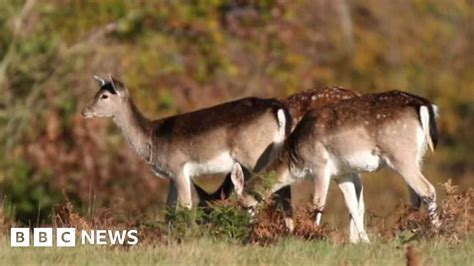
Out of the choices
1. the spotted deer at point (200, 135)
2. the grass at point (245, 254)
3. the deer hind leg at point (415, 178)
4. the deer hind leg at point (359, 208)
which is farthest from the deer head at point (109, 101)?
the grass at point (245, 254)

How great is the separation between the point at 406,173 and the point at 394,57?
785 inches

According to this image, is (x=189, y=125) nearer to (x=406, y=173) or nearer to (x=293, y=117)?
(x=293, y=117)

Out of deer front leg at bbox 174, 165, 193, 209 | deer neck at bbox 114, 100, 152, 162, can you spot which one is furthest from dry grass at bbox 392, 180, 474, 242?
deer neck at bbox 114, 100, 152, 162

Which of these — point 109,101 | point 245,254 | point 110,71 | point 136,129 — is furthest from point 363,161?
point 110,71

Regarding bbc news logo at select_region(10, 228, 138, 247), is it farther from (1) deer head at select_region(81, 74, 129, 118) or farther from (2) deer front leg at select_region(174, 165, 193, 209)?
(1) deer head at select_region(81, 74, 129, 118)

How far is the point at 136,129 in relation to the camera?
15922 mm

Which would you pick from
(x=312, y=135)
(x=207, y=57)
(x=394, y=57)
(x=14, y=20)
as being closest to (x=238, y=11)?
(x=207, y=57)

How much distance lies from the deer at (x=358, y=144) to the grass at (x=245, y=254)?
1547 millimetres

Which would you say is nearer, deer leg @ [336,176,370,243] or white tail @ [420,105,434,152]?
deer leg @ [336,176,370,243]

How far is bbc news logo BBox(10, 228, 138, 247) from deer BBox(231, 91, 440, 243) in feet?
4.84

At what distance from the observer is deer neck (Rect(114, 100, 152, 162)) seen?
15766 millimetres

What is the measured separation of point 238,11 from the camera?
24828 millimetres

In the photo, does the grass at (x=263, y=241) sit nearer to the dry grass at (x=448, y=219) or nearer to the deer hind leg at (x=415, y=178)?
the dry grass at (x=448, y=219)

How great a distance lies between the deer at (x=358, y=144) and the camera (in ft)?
44.4
